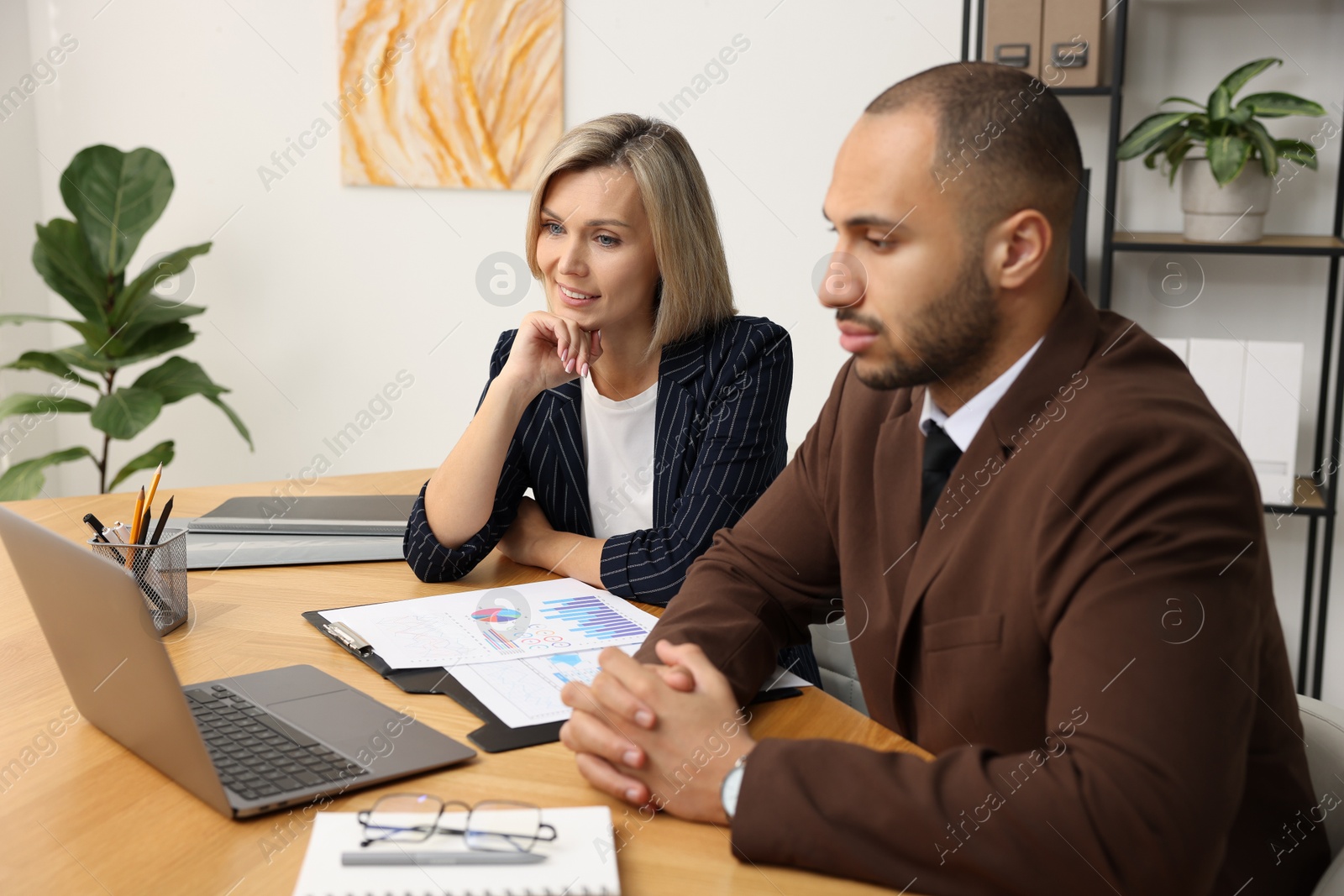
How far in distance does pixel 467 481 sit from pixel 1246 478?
1049 millimetres

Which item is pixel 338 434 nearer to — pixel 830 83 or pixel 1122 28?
pixel 830 83

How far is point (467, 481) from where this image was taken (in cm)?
163

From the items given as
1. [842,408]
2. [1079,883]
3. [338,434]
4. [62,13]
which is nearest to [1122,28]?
[842,408]

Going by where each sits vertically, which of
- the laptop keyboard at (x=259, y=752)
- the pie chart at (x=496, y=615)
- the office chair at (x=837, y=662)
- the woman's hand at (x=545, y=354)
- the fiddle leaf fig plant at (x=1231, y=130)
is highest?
the fiddle leaf fig plant at (x=1231, y=130)

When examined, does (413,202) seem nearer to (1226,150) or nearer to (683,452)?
(683,452)

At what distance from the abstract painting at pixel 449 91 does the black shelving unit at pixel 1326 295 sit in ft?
4.00

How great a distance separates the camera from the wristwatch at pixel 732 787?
0.89 metres

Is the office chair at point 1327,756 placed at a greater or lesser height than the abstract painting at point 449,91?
lesser

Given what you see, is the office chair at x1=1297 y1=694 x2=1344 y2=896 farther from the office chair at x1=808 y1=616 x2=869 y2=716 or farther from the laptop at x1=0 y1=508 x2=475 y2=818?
the laptop at x1=0 y1=508 x2=475 y2=818

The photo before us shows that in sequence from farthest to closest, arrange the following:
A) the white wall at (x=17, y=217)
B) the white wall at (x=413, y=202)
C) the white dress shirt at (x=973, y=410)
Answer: the white wall at (x=17, y=217) < the white wall at (x=413, y=202) < the white dress shirt at (x=973, y=410)

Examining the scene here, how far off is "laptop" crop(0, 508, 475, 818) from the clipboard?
40 mm

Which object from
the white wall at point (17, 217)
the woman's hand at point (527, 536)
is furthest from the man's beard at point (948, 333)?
the white wall at point (17, 217)

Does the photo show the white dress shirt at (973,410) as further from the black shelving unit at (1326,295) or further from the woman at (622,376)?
the black shelving unit at (1326,295)

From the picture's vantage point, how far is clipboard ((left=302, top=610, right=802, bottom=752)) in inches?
41.2
